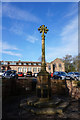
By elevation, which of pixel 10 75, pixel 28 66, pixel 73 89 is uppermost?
pixel 28 66

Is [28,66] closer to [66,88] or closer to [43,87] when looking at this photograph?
[66,88]

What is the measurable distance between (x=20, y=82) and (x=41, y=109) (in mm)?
5533

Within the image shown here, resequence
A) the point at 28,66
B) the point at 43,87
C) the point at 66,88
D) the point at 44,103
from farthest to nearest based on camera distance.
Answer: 1. the point at 28,66
2. the point at 66,88
3. the point at 43,87
4. the point at 44,103

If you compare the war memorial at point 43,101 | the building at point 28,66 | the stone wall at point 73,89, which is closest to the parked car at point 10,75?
the war memorial at point 43,101

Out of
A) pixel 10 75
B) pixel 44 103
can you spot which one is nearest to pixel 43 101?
pixel 44 103

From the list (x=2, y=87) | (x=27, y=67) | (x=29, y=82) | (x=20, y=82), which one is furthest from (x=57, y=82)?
(x=27, y=67)

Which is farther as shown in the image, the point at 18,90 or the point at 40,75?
the point at 18,90

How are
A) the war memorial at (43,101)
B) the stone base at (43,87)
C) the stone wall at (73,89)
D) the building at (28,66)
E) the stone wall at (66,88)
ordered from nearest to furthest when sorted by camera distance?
the war memorial at (43,101), the stone base at (43,87), the stone wall at (73,89), the stone wall at (66,88), the building at (28,66)

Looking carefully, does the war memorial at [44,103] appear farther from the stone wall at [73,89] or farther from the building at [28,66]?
the building at [28,66]

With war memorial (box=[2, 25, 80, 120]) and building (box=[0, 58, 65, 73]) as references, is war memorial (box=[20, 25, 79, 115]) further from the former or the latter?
building (box=[0, 58, 65, 73])

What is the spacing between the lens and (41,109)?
500 cm

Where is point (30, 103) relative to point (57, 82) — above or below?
below

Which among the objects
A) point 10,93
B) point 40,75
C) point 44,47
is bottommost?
point 10,93

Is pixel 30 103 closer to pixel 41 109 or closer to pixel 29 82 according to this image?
pixel 41 109
